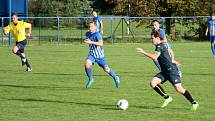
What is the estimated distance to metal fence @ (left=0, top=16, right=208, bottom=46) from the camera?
42156mm

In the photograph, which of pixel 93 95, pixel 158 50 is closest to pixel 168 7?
pixel 93 95

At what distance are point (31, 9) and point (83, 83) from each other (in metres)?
50.5

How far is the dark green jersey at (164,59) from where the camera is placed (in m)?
10.9

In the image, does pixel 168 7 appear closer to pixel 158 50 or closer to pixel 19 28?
pixel 19 28

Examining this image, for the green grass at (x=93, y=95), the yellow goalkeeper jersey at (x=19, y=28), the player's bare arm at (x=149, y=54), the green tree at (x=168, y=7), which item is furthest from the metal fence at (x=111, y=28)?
the player's bare arm at (x=149, y=54)

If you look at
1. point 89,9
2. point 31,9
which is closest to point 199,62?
point 89,9

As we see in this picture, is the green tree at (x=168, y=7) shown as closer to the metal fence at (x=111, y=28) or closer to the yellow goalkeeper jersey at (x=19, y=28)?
the metal fence at (x=111, y=28)

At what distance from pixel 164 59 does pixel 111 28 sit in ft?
108

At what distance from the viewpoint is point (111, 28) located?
144 feet

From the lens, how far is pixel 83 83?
15.8 metres

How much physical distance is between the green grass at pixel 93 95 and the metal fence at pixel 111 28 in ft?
68.5

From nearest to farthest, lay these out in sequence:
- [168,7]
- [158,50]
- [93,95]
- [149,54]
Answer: [149,54] < [158,50] < [93,95] < [168,7]

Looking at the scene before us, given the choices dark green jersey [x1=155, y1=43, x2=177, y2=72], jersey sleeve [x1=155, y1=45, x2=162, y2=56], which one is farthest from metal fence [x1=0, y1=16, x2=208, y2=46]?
jersey sleeve [x1=155, y1=45, x2=162, y2=56]

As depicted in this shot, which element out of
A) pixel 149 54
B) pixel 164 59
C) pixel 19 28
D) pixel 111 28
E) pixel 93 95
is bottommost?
pixel 93 95
